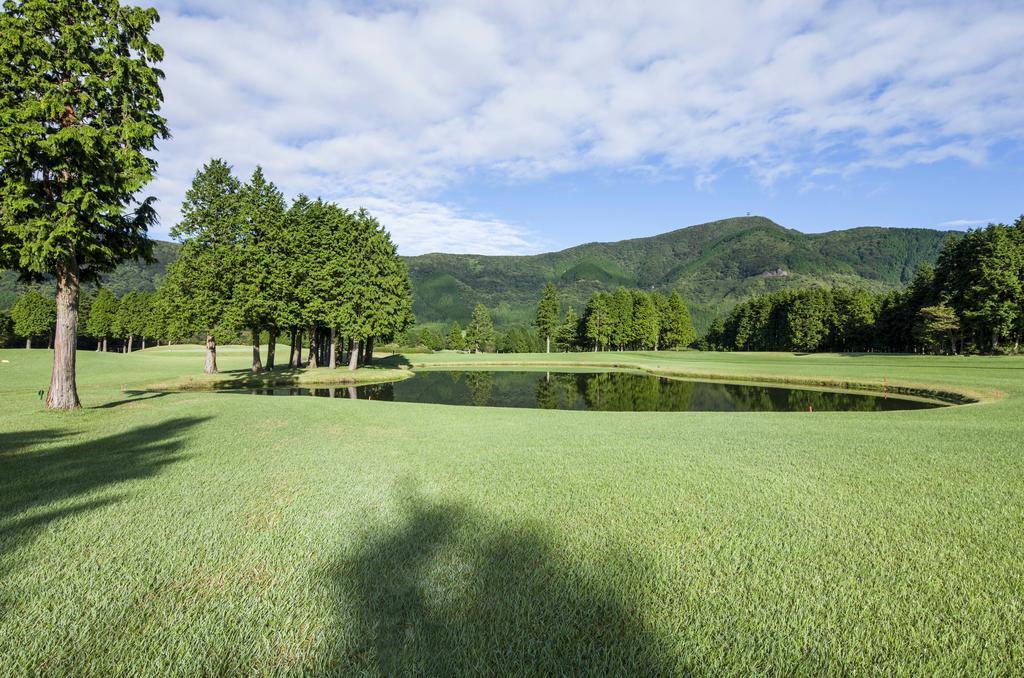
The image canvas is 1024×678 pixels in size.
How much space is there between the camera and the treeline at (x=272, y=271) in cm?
3247

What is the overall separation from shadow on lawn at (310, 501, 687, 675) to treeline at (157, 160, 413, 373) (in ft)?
109

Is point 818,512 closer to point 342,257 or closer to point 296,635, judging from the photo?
A: point 296,635

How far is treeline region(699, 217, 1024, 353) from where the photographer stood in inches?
1921

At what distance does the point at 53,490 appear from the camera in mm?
6492

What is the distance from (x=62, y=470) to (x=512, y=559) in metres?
7.92

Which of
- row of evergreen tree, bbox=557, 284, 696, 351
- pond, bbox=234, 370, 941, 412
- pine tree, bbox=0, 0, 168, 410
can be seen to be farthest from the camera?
row of evergreen tree, bbox=557, 284, 696, 351

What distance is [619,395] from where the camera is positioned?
105ft

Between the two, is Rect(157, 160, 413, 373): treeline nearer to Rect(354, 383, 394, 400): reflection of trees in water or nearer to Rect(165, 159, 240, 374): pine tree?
Rect(165, 159, 240, 374): pine tree

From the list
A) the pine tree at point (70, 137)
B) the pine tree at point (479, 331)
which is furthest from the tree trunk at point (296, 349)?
the pine tree at point (479, 331)

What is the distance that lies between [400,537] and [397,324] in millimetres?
38655

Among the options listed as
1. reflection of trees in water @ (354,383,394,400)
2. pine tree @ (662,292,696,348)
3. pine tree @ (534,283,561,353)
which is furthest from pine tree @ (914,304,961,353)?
reflection of trees in water @ (354,383,394,400)

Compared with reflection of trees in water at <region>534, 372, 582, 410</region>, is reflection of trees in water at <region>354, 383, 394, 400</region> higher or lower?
higher

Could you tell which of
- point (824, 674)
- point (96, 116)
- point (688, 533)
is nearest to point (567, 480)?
point (688, 533)

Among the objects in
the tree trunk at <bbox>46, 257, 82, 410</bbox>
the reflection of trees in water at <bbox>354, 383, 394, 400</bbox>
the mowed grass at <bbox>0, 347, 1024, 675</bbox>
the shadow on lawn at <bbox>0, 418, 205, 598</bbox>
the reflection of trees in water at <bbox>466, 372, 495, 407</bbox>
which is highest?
the tree trunk at <bbox>46, 257, 82, 410</bbox>
